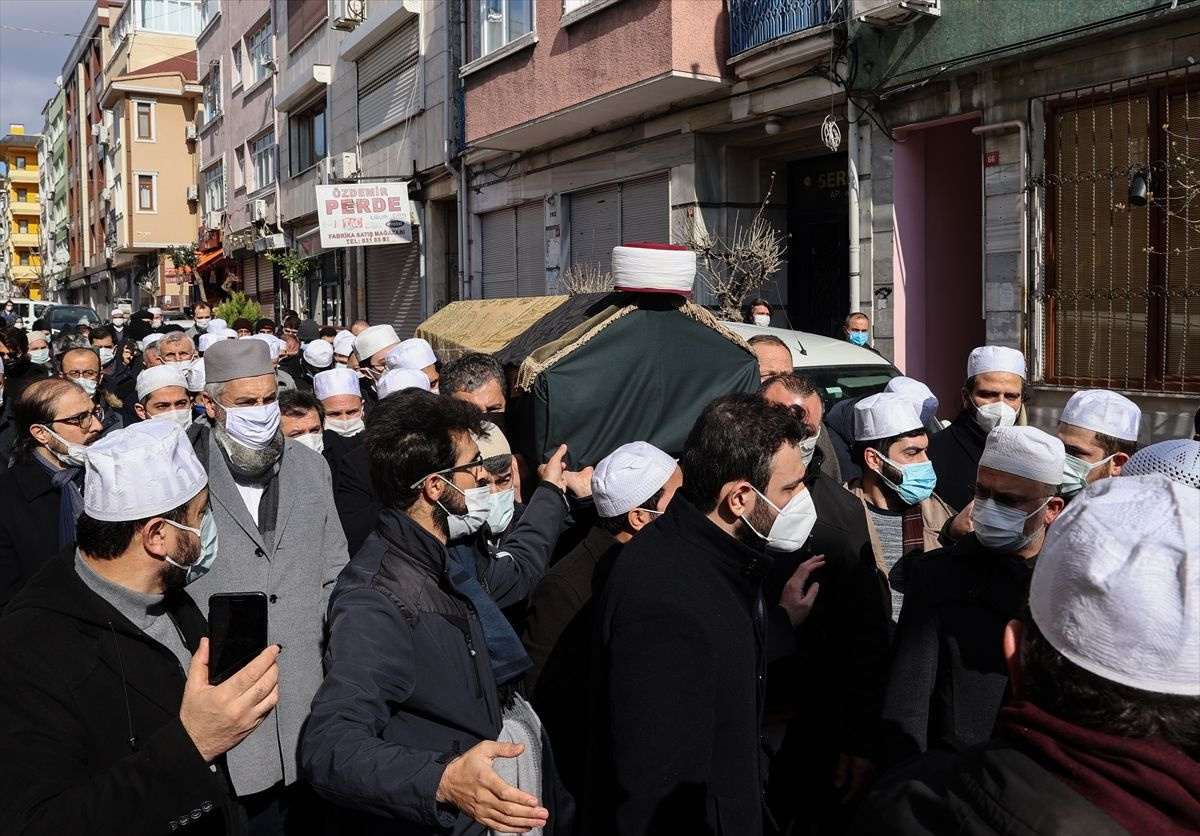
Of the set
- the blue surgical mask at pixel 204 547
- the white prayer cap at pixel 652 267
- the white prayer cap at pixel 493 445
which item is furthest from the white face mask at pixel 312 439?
the blue surgical mask at pixel 204 547

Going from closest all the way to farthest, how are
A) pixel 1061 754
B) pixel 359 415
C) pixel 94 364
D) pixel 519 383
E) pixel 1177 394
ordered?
pixel 1061 754 < pixel 519 383 < pixel 359 415 < pixel 94 364 < pixel 1177 394

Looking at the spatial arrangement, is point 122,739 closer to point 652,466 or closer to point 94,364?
point 652,466

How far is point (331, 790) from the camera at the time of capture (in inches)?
92.6

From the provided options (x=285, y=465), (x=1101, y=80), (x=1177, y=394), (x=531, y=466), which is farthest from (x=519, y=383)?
(x=1101, y=80)

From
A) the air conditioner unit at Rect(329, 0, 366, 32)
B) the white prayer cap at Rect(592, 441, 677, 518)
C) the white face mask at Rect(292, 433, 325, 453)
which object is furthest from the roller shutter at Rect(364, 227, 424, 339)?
the white prayer cap at Rect(592, 441, 677, 518)

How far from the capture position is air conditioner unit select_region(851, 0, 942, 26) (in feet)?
35.3

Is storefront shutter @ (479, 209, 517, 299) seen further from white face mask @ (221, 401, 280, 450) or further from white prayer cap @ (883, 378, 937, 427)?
white face mask @ (221, 401, 280, 450)

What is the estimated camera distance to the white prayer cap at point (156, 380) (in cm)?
618

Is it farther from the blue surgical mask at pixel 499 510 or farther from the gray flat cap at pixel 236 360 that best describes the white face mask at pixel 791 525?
the gray flat cap at pixel 236 360

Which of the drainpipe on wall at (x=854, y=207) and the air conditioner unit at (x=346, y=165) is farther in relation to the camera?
the air conditioner unit at (x=346, y=165)

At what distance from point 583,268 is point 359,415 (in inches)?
416

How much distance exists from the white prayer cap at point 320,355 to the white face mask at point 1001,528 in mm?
8457

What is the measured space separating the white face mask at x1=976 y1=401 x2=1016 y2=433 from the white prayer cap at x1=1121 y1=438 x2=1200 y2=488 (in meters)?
1.72

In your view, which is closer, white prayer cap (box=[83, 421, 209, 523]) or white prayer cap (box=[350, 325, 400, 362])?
white prayer cap (box=[83, 421, 209, 523])
